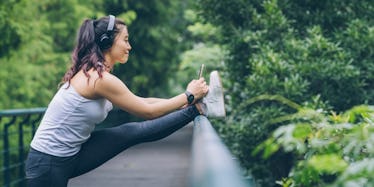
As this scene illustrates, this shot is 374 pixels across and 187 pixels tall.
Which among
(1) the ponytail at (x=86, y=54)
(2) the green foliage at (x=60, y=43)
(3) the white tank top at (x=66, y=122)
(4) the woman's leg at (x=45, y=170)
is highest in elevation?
(1) the ponytail at (x=86, y=54)

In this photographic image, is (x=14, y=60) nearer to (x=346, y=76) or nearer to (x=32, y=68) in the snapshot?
(x=32, y=68)

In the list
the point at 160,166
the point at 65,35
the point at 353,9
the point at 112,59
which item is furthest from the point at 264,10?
the point at 65,35

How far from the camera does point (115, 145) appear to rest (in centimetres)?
500

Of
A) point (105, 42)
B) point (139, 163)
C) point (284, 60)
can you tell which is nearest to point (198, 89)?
point (105, 42)

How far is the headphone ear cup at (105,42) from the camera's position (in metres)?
4.89

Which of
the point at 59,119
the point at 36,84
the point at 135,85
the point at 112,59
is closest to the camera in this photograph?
the point at 59,119

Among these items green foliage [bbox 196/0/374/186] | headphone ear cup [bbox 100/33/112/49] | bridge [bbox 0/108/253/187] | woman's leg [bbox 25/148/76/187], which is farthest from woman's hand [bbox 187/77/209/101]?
green foliage [bbox 196/0/374/186]

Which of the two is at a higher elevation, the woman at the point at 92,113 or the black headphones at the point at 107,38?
the black headphones at the point at 107,38

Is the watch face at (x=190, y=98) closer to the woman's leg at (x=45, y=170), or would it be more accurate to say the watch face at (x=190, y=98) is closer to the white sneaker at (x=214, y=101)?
the white sneaker at (x=214, y=101)

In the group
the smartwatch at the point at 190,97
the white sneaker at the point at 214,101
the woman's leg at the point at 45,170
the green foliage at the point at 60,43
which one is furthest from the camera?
the green foliage at the point at 60,43

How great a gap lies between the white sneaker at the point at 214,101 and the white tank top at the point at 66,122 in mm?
796

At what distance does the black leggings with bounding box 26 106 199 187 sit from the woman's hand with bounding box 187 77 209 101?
0.35 feet

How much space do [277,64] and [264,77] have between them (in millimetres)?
206

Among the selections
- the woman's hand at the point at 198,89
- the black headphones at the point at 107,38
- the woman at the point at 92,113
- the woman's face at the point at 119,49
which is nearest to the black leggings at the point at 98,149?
the woman at the point at 92,113
